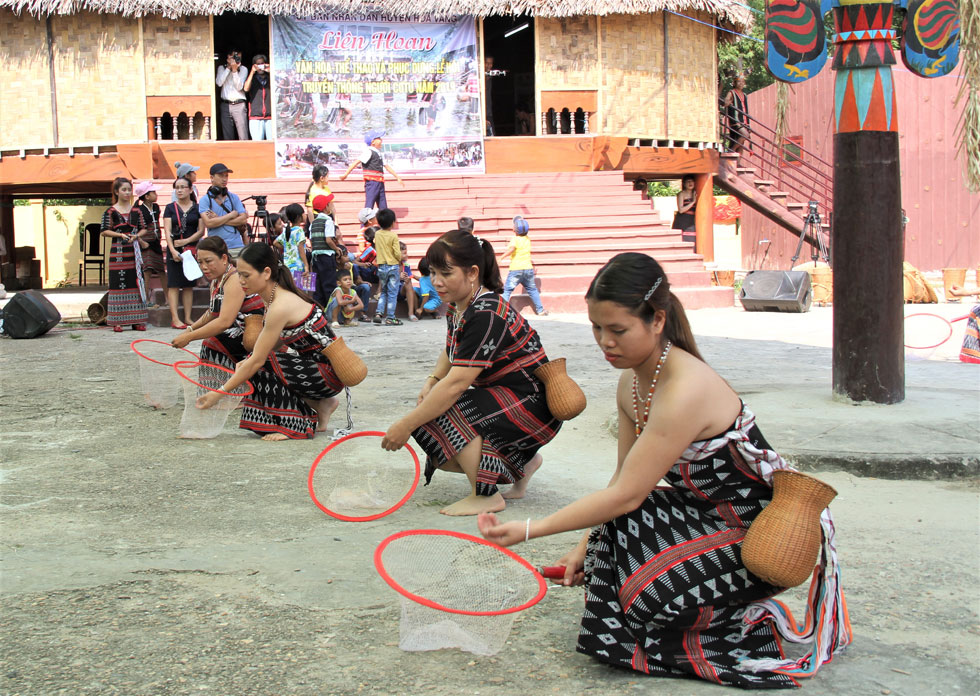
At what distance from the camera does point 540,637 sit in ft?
10.0

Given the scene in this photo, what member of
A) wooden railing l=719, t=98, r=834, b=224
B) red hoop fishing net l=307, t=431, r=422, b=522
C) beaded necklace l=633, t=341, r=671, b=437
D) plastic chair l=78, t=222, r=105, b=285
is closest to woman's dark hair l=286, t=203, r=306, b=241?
red hoop fishing net l=307, t=431, r=422, b=522

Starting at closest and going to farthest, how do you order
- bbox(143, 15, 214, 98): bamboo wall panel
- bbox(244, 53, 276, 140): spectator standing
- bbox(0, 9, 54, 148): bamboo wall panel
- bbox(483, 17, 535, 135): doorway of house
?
bbox(0, 9, 54, 148): bamboo wall panel < bbox(143, 15, 214, 98): bamboo wall panel < bbox(244, 53, 276, 140): spectator standing < bbox(483, 17, 535, 135): doorway of house

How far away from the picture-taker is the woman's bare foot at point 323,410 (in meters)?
6.08

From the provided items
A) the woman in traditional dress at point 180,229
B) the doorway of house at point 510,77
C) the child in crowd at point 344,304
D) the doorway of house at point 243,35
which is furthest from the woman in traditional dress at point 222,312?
the doorway of house at point 510,77

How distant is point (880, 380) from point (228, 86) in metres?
14.6

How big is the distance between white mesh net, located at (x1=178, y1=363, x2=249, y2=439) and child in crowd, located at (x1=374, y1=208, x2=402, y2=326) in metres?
6.61

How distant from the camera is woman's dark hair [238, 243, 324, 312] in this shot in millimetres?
5617

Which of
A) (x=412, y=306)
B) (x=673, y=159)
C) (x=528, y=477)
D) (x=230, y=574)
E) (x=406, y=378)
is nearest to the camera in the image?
(x=230, y=574)

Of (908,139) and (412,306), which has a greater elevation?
(908,139)

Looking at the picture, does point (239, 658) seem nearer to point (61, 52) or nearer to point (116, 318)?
point (116, 318)

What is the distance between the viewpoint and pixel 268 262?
570 centimetres

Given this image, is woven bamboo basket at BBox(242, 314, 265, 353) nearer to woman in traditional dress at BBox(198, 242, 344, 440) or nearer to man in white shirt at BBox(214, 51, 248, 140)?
woman in traditional dress at BBox(198, 242, 344, 440)

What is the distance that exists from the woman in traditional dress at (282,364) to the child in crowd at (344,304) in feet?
21.3

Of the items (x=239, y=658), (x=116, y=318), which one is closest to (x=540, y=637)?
(x=239, y=658)
